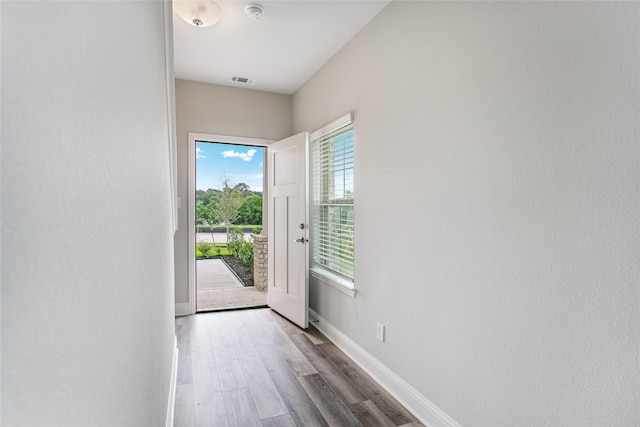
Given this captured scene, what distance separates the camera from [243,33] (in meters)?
2.72

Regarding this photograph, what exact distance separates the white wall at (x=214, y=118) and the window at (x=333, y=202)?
2.81ft

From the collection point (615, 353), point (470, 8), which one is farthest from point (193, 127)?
point (615, 353)

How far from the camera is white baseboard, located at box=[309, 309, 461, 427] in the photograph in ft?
6.19

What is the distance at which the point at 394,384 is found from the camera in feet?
7.24

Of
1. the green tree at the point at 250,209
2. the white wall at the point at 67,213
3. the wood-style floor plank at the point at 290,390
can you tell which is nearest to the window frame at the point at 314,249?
the wood-style floor plank at the point at 290,390

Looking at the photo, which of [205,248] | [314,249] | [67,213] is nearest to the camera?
[67,213]

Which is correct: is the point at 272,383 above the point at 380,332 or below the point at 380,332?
below

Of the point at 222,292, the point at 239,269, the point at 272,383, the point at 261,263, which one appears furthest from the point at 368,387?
the point at 239,269

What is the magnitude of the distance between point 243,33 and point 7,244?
2.93 meters

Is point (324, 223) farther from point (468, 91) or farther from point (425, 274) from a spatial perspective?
point (468, 91)

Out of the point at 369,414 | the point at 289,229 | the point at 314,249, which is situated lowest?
the point at 369,414

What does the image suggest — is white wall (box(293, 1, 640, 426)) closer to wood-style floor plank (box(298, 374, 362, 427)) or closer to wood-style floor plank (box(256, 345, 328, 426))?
wood-style floor plank (box(298, 374, 362, 427))

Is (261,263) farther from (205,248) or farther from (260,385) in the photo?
(205,248)

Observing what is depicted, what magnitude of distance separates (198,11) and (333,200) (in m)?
1.79
